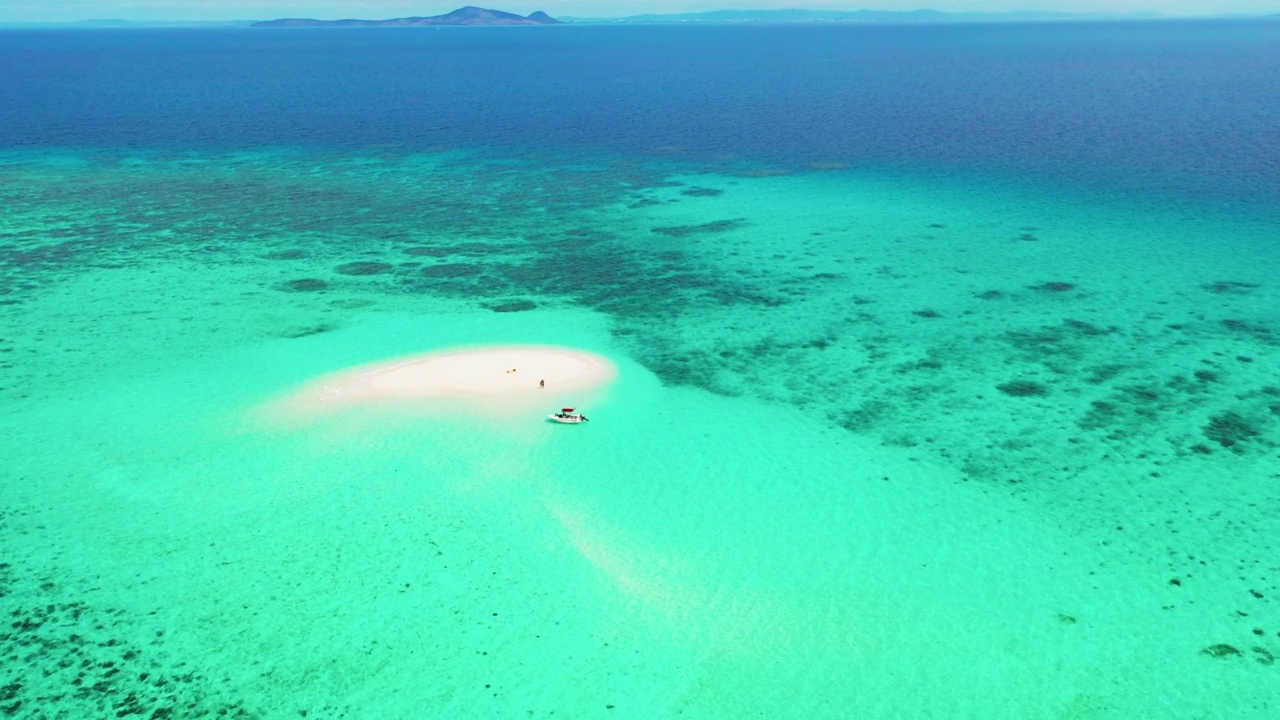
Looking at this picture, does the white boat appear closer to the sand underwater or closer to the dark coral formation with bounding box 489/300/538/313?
the sand underwater

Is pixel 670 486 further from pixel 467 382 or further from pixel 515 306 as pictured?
pixel 515 306

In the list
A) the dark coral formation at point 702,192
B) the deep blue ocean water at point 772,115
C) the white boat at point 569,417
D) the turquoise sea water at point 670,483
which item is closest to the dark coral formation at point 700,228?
the turquoise sea water at point 670,483

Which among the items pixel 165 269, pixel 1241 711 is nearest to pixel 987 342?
pixel 1241 711

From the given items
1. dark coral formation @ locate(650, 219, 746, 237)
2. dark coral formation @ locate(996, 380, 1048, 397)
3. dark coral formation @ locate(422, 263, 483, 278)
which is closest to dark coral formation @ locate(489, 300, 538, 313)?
dark coral formation @ locate(422, 263, 483, 278)

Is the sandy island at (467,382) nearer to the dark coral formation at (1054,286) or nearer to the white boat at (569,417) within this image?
the white boat at (569,417)

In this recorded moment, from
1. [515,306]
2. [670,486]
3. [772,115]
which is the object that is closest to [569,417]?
[670,486]
